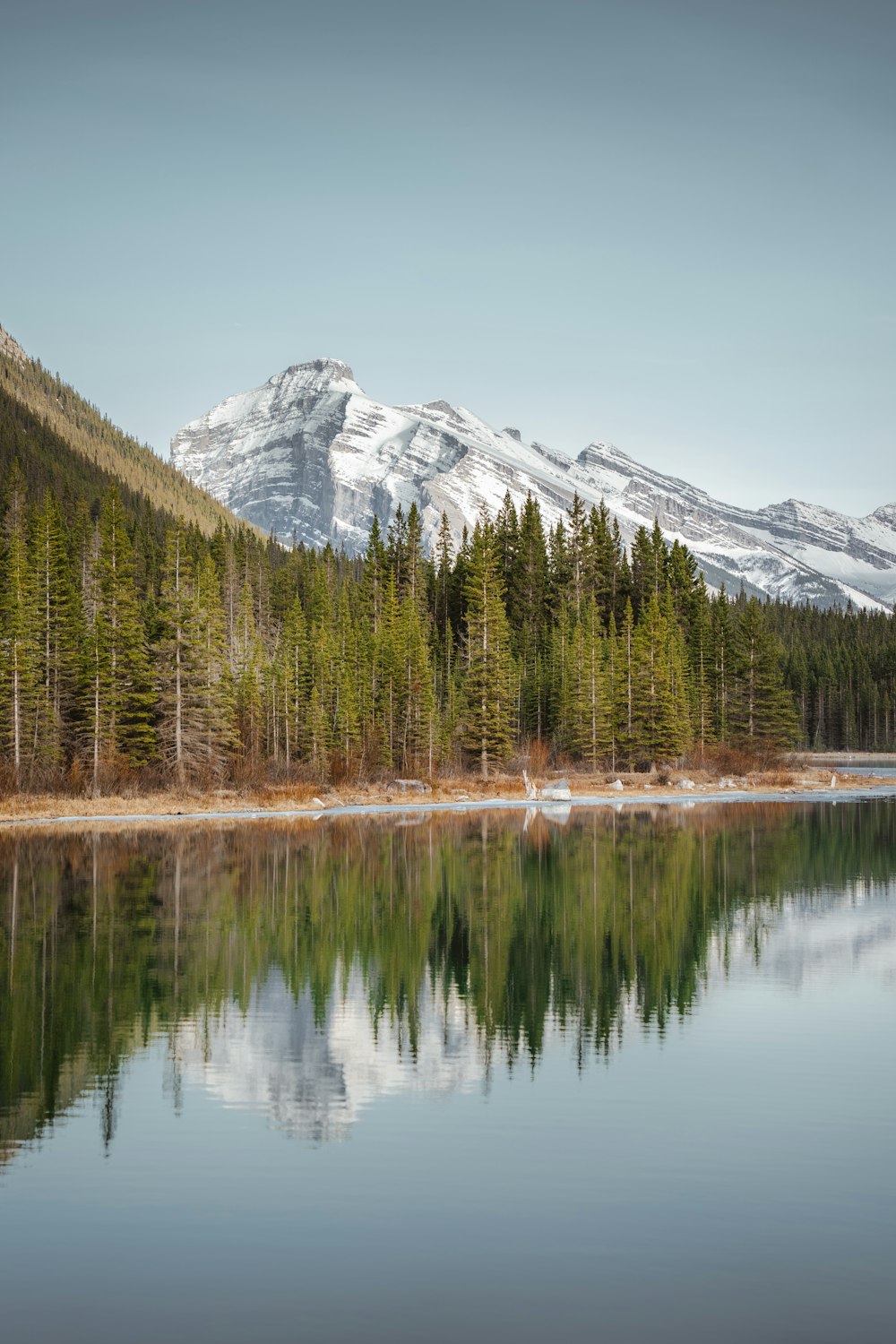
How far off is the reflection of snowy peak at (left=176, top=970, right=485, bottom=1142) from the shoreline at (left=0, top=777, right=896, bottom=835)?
33.5 m

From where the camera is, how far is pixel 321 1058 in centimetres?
1573

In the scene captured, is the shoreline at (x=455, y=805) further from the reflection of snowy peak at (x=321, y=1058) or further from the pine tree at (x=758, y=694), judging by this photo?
the reflection of snowy peak at (x=321, y=1058)

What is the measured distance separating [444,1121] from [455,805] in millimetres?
57727

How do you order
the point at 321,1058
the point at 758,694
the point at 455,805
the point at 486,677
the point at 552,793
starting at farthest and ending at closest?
1. the point at 758,694
2. the point at 486,677
3. the point at 552,793
4. the point at 455,805
5. the point at 321,1058

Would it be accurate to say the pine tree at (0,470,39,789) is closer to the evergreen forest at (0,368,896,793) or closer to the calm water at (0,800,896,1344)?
the evergreen forest at (0,368,896,793)

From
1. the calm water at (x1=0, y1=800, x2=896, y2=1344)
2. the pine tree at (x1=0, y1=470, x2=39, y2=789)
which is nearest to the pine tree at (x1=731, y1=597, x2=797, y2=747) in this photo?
the pine tree at (x1=0, y1=470, x2=39, y2=789)

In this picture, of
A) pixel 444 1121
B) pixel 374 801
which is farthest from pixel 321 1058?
pixel 374 801

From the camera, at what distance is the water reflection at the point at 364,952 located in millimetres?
15383

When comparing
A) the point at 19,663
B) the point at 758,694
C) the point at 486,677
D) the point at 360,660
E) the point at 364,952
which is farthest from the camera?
the point at 758,694

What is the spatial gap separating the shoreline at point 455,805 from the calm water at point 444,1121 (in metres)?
25.1

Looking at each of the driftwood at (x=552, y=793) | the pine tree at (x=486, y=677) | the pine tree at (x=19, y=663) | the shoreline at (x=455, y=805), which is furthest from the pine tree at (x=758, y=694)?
the pine tree at (x=19, y=663)

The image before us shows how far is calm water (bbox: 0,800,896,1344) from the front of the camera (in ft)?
28.9

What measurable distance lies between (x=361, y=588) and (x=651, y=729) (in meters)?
40.3

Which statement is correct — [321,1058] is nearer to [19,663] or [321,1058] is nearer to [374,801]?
[374,801]
